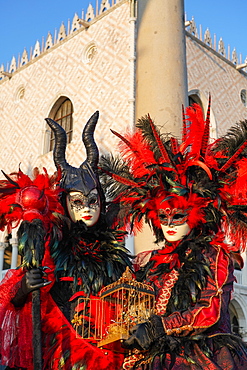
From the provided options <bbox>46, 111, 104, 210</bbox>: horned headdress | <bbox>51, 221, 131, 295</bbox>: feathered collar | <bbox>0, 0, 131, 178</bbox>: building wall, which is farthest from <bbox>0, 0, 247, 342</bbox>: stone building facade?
<bbox>51, 221, 131, 295</bbox>: feathered collar

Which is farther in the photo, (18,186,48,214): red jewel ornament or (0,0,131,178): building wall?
(0,0,131,178): building wall

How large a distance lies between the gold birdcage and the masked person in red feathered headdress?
0.22 ft

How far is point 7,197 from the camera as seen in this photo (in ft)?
7.40

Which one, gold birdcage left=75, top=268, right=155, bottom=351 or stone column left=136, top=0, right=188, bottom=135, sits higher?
stone column left=136, top=0, right=188, bottom=135

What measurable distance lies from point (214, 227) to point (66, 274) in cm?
70

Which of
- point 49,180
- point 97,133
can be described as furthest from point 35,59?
point 49,180

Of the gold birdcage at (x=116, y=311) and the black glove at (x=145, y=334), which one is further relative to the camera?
the gold birdcage at (x=116, y=311)

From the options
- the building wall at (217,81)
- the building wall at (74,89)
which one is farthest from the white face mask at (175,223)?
the building wall at (217,81)

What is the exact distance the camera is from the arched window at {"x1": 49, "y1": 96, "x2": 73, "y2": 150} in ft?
30.8

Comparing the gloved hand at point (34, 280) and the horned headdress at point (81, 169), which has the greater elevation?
the horned headdress at point (81, 169)

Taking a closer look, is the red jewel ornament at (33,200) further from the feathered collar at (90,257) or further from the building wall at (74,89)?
the building wall at (74,89)

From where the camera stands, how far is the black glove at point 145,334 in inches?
73.4

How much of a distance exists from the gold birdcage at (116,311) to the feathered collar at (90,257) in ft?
0.32

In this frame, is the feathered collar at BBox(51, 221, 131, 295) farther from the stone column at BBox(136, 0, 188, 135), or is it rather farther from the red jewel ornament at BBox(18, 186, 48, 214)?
the stone column at BBox(136, 0, 188, 135)
